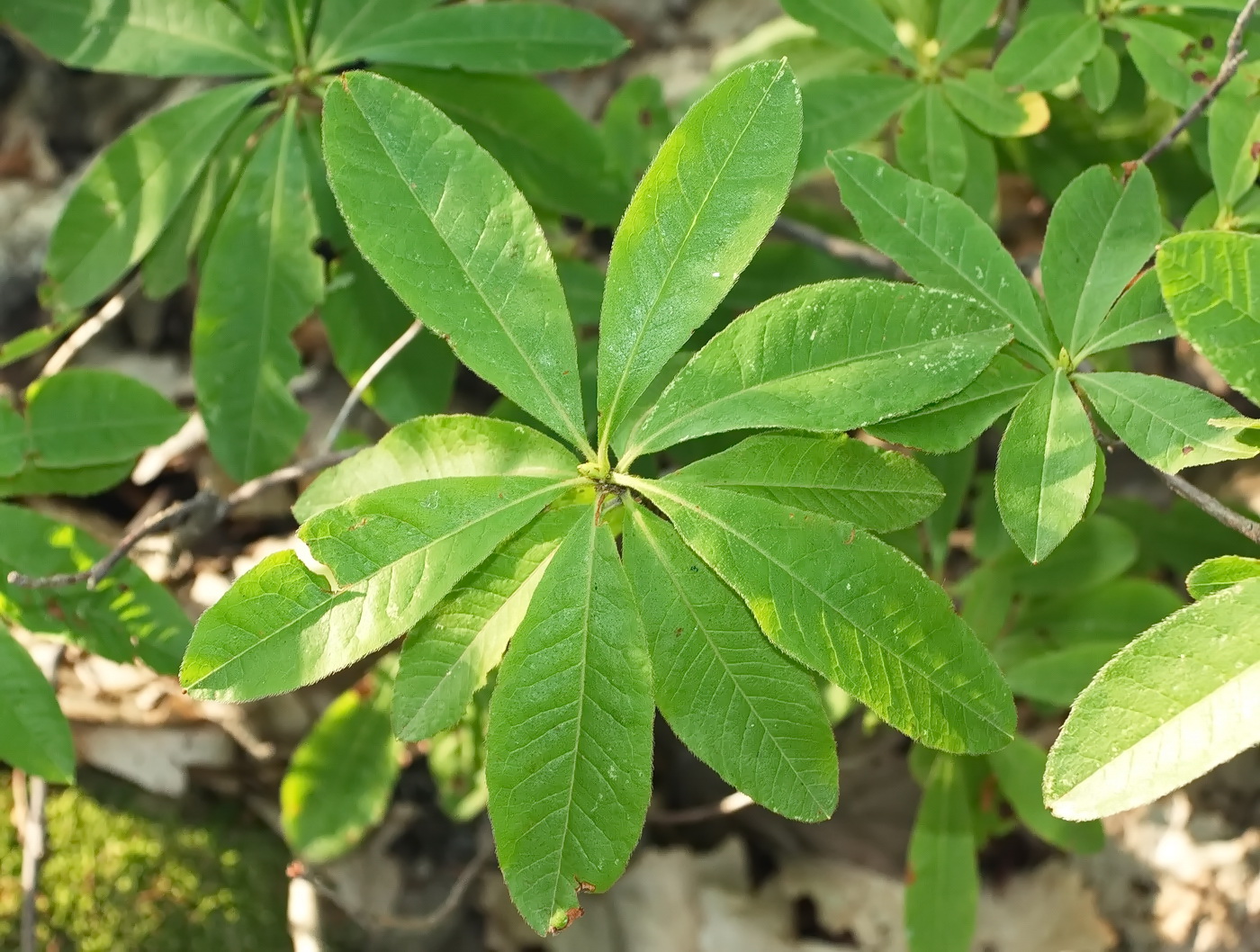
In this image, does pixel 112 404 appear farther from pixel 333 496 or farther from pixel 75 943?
pixel 75 943

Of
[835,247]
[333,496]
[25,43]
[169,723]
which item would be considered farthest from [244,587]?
[25,43]

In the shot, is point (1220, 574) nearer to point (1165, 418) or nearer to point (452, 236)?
point (1165, 418)

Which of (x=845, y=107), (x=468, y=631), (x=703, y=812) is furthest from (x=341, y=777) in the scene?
(x=845, y=107)

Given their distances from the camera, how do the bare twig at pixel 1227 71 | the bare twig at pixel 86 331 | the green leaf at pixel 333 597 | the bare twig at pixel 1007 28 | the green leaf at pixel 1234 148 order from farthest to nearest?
1. the bare twig at pixel 86 331
2. the bare twig at pixel 1007 28
3. the green leaf at pixel 1234 148
4. the bare twig at pixel 1227 71
5. the green leaf at pixel 333 597

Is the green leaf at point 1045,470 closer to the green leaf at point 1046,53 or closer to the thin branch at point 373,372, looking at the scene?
the green leaf at point 1046,53

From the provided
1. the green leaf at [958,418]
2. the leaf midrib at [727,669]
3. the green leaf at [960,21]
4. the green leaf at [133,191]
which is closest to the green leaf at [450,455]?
the leaf midrib at [727,669]
